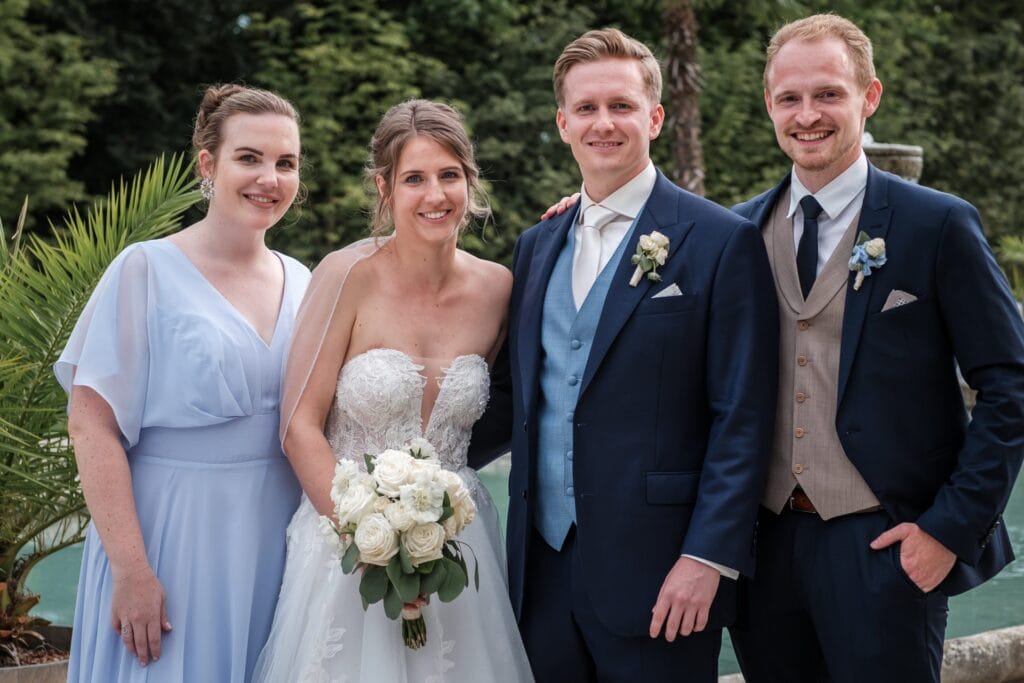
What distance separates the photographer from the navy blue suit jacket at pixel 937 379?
298 cm

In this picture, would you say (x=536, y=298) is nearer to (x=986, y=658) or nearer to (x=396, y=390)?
(x=396, y=390)

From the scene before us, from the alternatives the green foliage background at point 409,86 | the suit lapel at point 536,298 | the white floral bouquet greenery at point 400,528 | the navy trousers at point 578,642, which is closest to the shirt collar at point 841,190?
the suit lapel at point 536,298

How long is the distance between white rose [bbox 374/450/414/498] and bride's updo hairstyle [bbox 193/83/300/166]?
112cm

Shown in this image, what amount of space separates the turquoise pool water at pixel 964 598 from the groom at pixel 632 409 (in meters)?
2.25

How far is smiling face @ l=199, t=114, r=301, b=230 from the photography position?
351 cm

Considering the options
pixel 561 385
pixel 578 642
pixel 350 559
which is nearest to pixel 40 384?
pixel 350 559

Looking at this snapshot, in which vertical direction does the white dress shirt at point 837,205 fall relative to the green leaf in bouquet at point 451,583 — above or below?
above

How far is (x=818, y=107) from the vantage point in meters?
3.20

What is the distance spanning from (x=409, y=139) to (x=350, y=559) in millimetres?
1202

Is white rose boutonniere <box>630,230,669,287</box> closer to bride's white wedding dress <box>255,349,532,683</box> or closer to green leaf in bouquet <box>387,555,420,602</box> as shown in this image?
bride's white wedding dress <box>255,349,532,683</box>

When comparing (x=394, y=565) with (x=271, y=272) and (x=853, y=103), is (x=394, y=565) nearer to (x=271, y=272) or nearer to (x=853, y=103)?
(x=271, y=272)

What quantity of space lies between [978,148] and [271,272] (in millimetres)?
18110

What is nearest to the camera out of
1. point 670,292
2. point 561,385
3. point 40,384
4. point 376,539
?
point 376,539

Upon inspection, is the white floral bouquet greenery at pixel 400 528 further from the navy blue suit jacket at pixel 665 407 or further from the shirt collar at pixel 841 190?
the shirt collar at pixel 841 190
